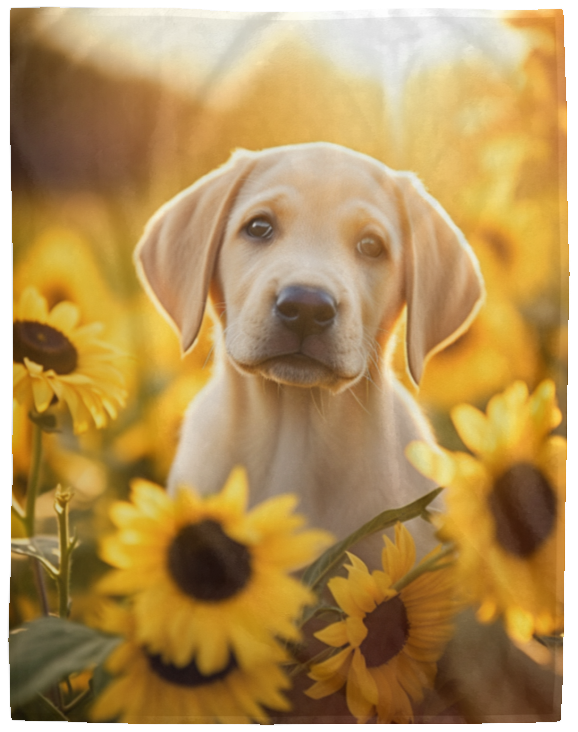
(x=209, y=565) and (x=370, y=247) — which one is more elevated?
(x=370, y=247)

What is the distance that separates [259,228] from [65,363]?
74 centimetres

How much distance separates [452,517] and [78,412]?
3.97 ft

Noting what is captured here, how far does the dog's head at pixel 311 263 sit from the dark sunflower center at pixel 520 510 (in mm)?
452

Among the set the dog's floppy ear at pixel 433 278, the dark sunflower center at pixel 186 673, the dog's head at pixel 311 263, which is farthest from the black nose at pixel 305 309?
the dark sunflower center at pixel 186 673

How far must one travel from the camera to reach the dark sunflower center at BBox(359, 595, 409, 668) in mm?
1690

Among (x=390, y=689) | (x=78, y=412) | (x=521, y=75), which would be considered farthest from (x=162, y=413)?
(x=521, y=75)

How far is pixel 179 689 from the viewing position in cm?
167

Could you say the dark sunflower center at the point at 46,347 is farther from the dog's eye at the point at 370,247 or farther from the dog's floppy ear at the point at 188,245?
the dog's eye at the point at 370,247

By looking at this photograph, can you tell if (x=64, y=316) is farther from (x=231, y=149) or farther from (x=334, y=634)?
(x=334, y=634)

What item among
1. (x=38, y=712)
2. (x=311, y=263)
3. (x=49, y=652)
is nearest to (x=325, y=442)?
(x=311, y=263)

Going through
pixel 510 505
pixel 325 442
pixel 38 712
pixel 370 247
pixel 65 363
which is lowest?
pixel 38 712

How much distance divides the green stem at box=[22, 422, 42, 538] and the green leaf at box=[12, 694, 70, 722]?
503 millimetres

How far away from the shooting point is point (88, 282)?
174 cm

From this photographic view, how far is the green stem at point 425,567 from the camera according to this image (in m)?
1.70
